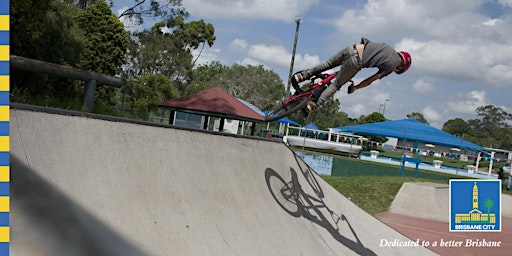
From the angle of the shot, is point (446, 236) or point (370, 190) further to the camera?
point (370, 190)

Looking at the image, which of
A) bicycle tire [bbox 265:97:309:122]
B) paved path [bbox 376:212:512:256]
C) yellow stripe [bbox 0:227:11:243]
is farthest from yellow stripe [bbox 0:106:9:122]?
paved path [bbox 376:212:512:256]

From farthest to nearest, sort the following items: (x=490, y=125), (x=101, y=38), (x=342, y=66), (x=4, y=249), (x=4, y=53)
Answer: (x=490, y=125), (x=101, y=38), (x=342, y=66), (x=4, y=53), (x=4, y=249)

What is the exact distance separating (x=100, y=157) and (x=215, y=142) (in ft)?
5.68

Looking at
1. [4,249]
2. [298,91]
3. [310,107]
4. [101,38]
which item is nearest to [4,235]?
[4,249]

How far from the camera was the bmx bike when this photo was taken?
17.9ft

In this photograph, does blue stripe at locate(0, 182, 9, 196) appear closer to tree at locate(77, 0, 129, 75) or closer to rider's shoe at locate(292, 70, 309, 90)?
rider's shoe at locate(292, 70, 309, 90)

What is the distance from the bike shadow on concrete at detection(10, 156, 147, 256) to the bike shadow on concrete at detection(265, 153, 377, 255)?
2.85 metres

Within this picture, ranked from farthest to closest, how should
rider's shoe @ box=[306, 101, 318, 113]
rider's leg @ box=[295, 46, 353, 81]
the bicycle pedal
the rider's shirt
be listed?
the bicycle pedal, rider's shoe @ box=[306, 101, 318, 113], rider's leg @ box=[295, 46, 353, 81], the rider's shirt

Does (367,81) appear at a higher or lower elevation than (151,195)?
higher

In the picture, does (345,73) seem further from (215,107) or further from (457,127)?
(457,127)

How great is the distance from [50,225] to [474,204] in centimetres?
1057

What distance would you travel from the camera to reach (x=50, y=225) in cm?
270

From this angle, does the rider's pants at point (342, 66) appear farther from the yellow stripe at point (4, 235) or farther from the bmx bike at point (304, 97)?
the yellow stripe at point (4, 235)

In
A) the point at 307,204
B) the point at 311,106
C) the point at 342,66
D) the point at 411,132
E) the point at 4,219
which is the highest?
the point at 342,66
